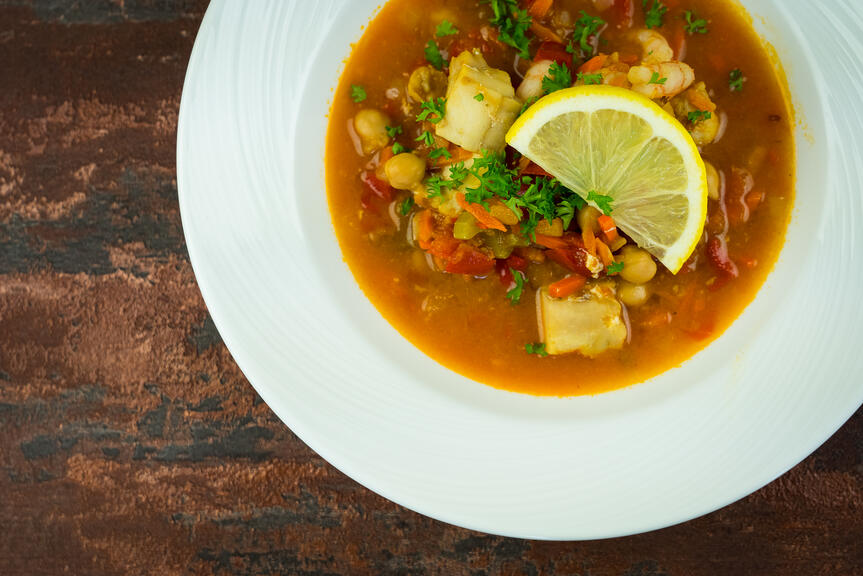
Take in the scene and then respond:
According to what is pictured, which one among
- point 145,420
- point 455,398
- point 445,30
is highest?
point 445,30

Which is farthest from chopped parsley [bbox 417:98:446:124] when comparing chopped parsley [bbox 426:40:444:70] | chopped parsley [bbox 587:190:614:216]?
chopped parsley [bbox 587:190:614:216]

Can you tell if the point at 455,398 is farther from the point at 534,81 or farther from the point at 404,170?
the point at 534,81

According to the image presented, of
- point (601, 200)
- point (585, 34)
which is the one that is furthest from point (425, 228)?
point (585, 34)

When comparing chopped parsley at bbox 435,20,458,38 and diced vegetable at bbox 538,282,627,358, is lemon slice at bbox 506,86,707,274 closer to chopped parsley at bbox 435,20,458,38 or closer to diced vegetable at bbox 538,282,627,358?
diced vegetable at bbox 538,282,627,358

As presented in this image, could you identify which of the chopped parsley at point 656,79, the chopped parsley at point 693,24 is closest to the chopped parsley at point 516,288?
the chopped parsley at point 656,79

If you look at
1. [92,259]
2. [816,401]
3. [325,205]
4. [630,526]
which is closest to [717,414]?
[816,401]

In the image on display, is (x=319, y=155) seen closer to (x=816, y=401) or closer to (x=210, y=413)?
(x=210, y=413)
